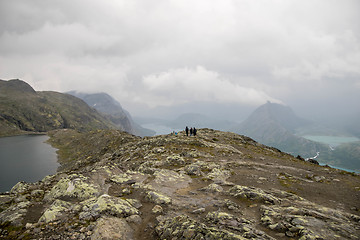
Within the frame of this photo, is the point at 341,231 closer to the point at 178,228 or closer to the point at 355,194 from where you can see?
the point at 178,228

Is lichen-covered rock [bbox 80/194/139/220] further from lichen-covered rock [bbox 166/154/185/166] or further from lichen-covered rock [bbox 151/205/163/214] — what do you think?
lichen-covered rock [bbox 166/154/185/166]

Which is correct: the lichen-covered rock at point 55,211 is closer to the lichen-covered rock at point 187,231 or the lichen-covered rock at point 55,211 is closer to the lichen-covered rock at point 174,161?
the lichen-covered rock at point 187,231

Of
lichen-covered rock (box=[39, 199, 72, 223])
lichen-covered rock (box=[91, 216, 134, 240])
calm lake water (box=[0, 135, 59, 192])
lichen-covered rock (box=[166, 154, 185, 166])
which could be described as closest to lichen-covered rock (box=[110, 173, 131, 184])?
lichen-covered rock (box=[39, 199, 72, 223])

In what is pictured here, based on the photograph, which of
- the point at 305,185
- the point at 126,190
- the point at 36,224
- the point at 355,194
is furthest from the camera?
the point at 305,185

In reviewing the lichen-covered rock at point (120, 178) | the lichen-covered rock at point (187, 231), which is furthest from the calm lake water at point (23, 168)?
the lichen-covered rock at point (187, 231)

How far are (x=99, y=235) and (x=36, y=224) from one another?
5.22 m

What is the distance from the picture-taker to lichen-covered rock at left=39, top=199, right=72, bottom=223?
13086 millimetres

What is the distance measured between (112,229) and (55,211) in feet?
18.3

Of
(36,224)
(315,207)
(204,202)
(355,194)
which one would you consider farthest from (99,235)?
(355,194)

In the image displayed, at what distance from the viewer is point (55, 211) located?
13.9 metres

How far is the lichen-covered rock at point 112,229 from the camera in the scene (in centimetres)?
1175

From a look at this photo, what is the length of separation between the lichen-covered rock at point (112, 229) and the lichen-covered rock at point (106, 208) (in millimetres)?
733

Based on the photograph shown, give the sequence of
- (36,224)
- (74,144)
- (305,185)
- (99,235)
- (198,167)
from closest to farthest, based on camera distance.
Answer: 1. (99,235)
2. (36,224)
3. (305,185)
4. (198,167)
5. (74,144)

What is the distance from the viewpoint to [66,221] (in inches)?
515
